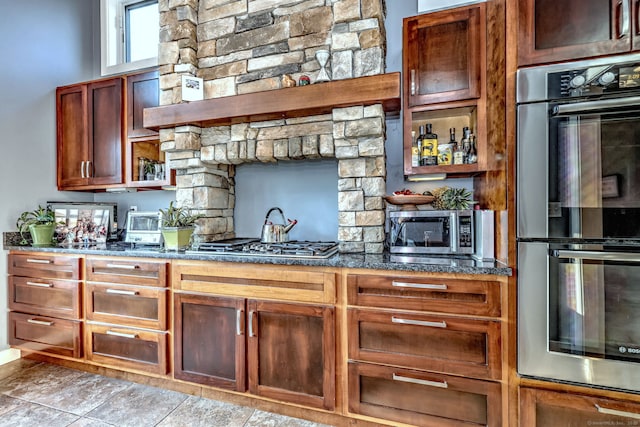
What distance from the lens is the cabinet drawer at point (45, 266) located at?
2365 millimetres

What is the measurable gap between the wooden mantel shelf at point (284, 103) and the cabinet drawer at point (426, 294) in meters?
1.08

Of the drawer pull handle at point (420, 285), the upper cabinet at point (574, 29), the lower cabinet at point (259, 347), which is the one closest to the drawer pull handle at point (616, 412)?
the drawer pull handle at point (420, 285)

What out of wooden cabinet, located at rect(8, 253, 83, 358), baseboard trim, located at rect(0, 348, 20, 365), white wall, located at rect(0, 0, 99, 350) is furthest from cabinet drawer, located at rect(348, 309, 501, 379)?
Result: white wall, located at rect(0, 0, 99, 350)

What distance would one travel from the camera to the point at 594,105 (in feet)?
4.47

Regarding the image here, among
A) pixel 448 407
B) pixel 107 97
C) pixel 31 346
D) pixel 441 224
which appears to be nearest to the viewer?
pixel 448 407

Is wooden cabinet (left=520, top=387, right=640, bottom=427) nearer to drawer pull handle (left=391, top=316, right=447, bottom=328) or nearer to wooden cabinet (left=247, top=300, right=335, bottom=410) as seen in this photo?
drawer pull handle (left=391, top=316, right=447, bottom=328)

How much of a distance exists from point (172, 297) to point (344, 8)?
7.19ft

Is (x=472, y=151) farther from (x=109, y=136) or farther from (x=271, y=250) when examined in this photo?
(x=109, y=136)

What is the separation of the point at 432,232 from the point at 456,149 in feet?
1.85

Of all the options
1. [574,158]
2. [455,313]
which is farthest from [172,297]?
[574,158]

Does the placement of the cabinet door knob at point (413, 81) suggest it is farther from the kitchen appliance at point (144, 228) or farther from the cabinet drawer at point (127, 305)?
the kitchen appliance at point (144, 228)

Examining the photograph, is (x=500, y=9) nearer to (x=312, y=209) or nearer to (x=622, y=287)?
(x=622, y=287)

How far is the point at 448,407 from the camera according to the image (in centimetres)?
159

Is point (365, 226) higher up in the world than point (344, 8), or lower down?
lower down
